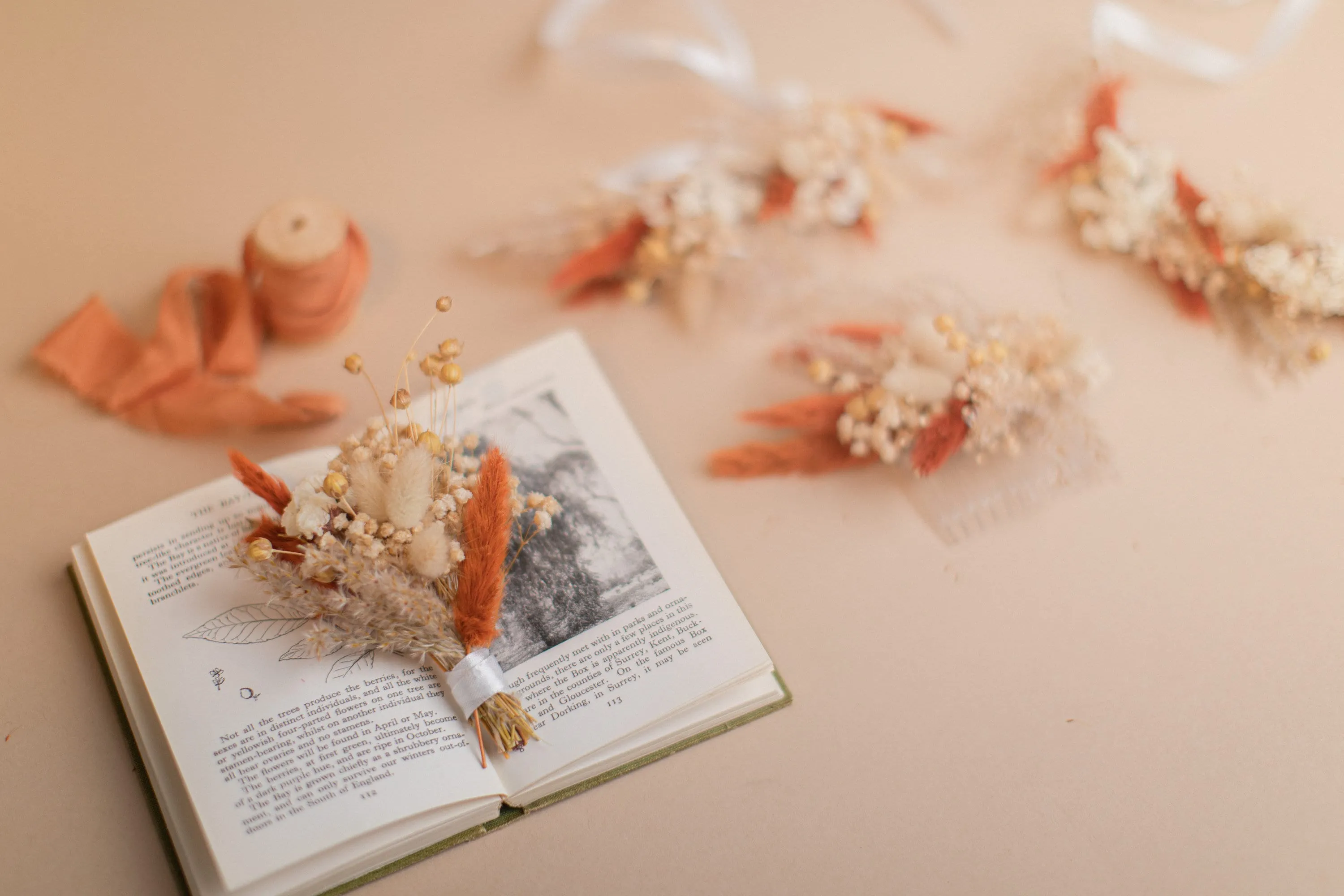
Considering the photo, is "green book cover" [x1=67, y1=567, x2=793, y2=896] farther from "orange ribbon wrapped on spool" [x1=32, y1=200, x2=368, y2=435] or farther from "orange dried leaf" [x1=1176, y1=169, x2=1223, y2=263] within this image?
"orange dried leaf" [x1=1176, y1=169, x2=1223, y2=263]

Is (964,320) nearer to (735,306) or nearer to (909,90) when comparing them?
(735,306)

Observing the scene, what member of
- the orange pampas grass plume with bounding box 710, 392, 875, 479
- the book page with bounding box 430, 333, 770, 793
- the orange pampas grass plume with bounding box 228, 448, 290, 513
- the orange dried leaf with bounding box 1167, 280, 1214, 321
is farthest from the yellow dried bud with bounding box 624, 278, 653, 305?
the orange dried leaf with bounding box 1167, 280, 1214, 321

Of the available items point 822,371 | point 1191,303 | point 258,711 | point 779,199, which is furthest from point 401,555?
point 1191,303

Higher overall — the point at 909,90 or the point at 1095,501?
the point at 909,90

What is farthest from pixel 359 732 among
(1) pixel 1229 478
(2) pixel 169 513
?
(1) pixel 1229 478

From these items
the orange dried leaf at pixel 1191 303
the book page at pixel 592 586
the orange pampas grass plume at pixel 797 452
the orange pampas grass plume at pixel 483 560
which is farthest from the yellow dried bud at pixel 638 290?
the orange dried leaf at pixel 1191 303

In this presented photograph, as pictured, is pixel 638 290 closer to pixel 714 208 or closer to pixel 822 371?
pixel 714 208

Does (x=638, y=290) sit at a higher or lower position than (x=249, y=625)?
higher
